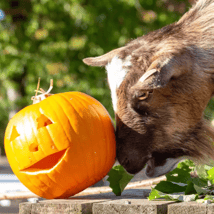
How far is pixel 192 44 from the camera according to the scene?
320 centimetres

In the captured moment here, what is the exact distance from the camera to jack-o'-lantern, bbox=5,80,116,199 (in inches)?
109

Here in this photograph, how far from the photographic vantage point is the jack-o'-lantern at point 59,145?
2758 mm

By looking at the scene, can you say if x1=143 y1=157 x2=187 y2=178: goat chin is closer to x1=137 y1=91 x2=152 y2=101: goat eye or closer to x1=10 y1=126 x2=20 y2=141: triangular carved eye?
x1=137 y1=91 x2=152 y2=101: goat eye

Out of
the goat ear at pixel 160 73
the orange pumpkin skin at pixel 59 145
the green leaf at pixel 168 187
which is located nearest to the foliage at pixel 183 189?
the green leaf at pixel 168 187

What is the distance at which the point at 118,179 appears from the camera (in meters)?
3.07

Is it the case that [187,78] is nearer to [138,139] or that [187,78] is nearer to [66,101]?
[138,139]

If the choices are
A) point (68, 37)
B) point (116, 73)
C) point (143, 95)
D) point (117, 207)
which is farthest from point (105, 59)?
point (68, 37)

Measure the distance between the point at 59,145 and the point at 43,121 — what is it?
0.23 meters

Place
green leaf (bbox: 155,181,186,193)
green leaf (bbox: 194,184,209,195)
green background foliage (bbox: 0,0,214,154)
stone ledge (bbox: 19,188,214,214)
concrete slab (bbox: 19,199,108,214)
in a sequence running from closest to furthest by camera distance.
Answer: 1. stone ledge (bbox: 19,188,214,214)
2. concrete slab (bbox: 19,199,108,214)
3. green leaf (bbox: 194,184,209,195)
4. green leaf (bbox: 155,181,186,193)
5. green background foliage (bbox: 0,0,214,154)

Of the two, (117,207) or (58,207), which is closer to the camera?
(117,207)

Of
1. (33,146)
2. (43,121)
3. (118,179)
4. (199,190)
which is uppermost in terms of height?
(43,121)

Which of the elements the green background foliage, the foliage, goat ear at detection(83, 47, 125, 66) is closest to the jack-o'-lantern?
the foliage

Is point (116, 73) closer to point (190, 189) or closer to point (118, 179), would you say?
point (118, 179)

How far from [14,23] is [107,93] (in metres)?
2.95
